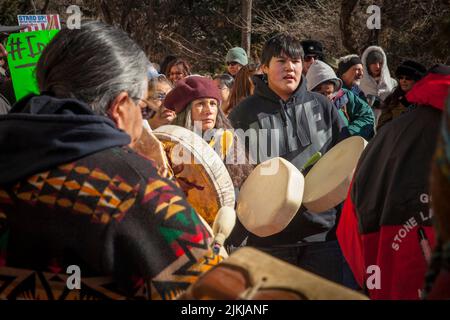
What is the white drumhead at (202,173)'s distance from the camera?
10.8 ft

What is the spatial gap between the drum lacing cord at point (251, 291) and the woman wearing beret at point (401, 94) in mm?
2370

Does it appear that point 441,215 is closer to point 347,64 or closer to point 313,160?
point 313,160

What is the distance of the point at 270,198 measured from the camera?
3.45m

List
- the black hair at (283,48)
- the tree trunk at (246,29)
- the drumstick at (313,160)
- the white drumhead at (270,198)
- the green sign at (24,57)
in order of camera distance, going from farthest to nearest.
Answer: the tree trunk at (246,29) → the green sign at (24,57) → the black hair at (283,48) → the drumstick at (313,160) → the white drumhead at (270,198)

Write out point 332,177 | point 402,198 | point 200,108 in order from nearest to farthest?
point 402,198 < point 332,177 < point 200,108

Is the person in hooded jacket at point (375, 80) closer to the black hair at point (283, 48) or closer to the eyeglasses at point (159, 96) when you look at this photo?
the eyeglasses at point (159, 96)

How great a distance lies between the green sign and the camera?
5.10 meters

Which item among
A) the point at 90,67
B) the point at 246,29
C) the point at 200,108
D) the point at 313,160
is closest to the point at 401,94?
the point at 313,160

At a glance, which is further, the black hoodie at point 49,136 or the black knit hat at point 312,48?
the black knit hat at point 312,48

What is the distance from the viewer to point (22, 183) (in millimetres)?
1908

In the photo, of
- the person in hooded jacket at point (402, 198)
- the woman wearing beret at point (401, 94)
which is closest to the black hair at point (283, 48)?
the woman wearing beret at point (401, 94)

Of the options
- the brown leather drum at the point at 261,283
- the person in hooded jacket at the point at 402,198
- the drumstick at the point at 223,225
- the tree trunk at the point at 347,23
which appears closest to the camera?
the brown leather drum at the point at 261,283

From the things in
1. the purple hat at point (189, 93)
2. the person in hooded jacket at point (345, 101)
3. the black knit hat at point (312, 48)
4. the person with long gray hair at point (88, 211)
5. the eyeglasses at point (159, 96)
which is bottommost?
the person in hooded jacket at point (345, 101)

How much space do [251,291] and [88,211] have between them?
63cm
